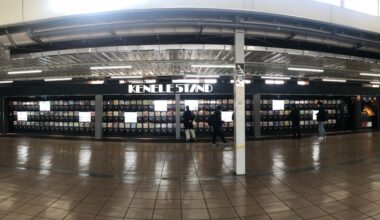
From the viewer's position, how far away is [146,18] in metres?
5.50

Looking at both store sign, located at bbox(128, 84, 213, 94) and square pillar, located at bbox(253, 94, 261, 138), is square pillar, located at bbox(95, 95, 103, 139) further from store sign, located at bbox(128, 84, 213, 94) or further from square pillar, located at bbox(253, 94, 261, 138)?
square pillar, located at bbox(253, 94, 261, 138)

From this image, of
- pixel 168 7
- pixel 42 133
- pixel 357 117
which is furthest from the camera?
pixel 357 117

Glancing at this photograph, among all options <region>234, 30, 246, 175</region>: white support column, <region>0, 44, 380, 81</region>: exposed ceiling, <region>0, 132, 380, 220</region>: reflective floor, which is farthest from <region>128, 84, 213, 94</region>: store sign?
<region>234, 30, 246, 175</region>: white support column

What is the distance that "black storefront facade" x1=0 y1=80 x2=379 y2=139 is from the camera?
13023mm

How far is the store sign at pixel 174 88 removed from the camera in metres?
12.5

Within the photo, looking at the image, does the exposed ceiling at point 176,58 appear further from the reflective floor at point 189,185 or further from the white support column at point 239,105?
the reflective floor at point 189,185

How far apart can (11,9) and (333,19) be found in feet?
21.6

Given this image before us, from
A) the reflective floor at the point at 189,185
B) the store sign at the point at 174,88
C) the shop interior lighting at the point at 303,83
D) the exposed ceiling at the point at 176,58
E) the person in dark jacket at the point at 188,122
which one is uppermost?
the exposed ceiling at the point at 176,58

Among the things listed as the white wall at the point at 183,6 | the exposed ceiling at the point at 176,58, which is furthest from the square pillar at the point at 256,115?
the white wall at the point at 183,6

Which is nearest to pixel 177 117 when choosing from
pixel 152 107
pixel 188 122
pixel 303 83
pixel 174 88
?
pixel 188 122

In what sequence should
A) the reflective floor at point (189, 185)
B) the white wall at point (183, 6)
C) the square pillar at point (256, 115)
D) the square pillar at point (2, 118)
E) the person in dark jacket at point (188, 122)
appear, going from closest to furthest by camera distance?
the reflective floor at point (189, 185) → the white wall at point (183, 6) → the person in dark jacket at point (188, 122) → the square pillar at point (256, 115) → the square pillar at point (2, 118)

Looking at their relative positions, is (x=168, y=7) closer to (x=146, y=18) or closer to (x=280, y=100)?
(x=146, y=18)

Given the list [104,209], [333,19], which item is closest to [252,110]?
[333,19]

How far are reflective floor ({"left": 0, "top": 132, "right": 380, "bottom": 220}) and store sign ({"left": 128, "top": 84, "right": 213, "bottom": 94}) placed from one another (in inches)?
165
